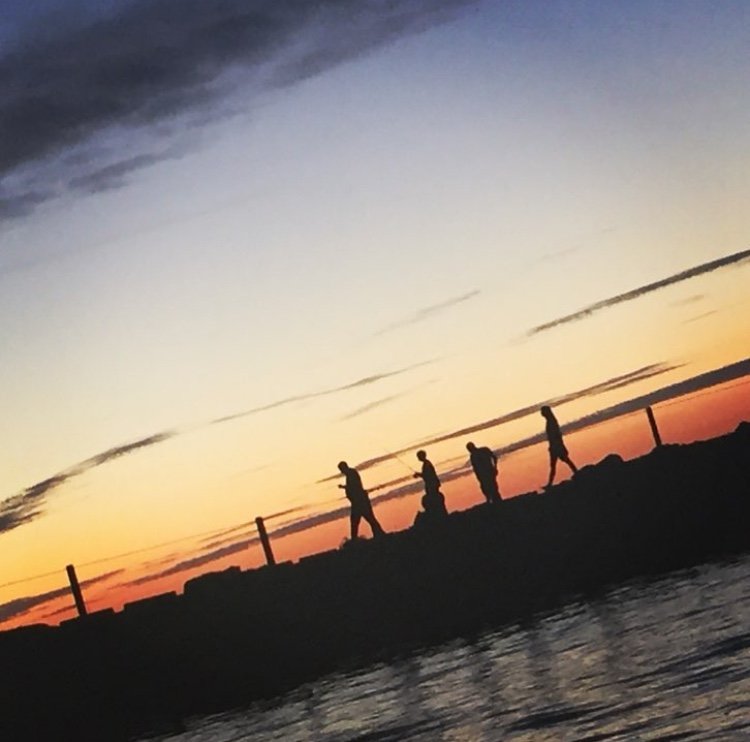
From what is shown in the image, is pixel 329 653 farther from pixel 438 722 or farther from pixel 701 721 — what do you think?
pixel 701 721

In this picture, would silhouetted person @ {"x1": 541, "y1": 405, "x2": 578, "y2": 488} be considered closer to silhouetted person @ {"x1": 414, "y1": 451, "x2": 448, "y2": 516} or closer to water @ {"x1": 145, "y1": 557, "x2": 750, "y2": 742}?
silhouetted person @ {"x1": 414, "y1": 451, "x2": 448, "y2": 516}

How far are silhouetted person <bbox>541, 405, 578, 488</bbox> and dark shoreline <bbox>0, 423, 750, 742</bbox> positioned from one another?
1.67 m

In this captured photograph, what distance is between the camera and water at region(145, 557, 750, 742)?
15.4 meters

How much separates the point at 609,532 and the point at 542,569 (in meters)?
1.90

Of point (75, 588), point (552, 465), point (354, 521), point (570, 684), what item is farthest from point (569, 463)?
point (570, 684)

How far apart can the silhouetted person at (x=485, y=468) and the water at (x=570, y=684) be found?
16.4 feet

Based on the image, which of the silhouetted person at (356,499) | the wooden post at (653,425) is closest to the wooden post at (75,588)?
the silhouetted person at (356,499)

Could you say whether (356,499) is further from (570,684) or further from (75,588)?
(570,684)

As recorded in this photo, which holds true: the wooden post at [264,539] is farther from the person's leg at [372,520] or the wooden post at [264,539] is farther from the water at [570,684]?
the water at [570,684]

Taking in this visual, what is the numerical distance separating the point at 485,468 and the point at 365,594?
365 cm

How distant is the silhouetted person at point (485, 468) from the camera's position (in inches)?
1232

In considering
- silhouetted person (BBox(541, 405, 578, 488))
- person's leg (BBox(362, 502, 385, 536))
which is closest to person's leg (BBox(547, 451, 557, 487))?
silhouetted person (BBox(541, 405, 578, 488))

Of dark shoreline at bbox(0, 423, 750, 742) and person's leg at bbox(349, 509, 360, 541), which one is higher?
person's leg at bbox(349, 509, 360, 541)

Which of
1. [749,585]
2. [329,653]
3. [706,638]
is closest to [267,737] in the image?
[706,638]
